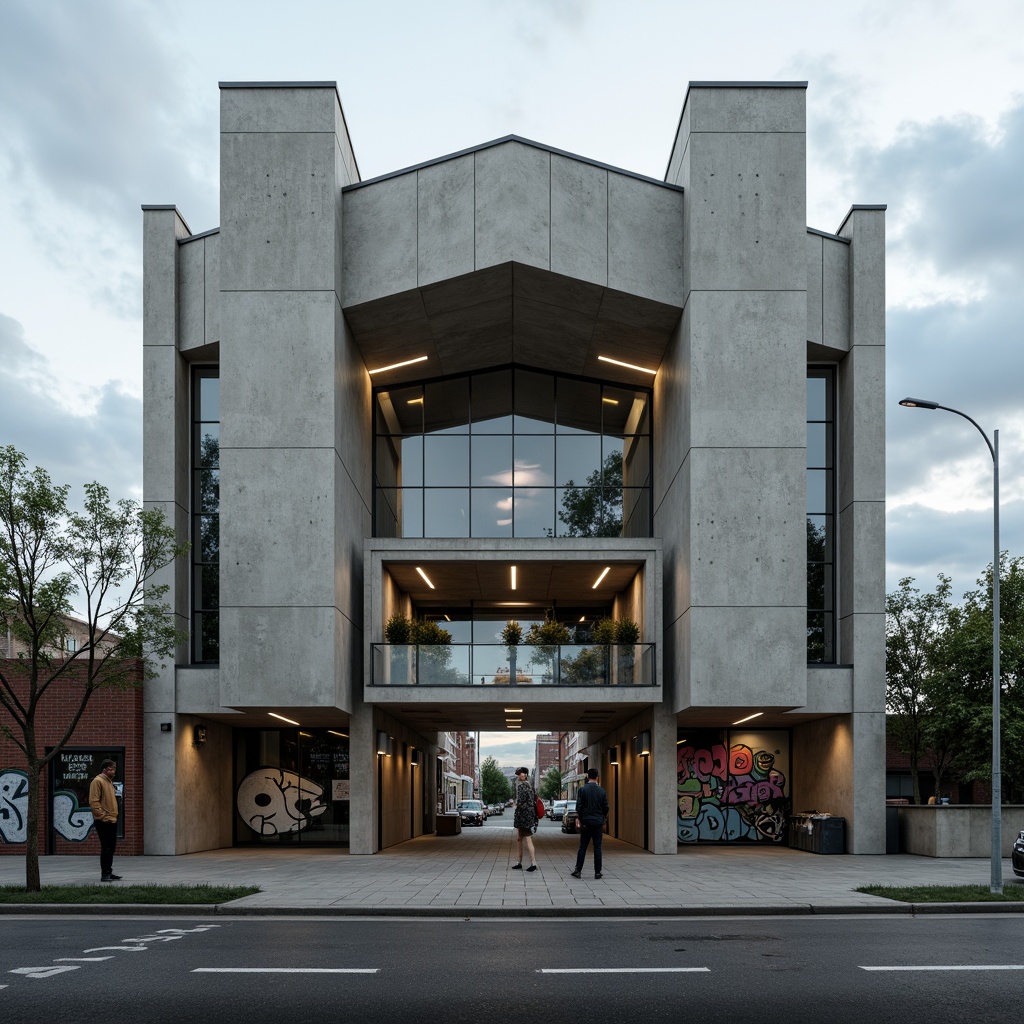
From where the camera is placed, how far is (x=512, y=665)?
2506 centimetres

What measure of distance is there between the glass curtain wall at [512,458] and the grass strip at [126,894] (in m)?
13.4

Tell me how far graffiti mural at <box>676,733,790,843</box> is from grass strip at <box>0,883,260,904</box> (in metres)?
15.7

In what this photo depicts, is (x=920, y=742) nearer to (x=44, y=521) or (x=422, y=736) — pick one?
(x=422, y=736)

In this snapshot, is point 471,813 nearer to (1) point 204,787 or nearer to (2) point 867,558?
(1) point 204,787

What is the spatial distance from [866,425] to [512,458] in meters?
8.64

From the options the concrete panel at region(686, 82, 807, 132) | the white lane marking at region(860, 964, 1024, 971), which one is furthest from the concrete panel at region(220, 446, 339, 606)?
the white lane marking at region(860, 964, 1024, 971)

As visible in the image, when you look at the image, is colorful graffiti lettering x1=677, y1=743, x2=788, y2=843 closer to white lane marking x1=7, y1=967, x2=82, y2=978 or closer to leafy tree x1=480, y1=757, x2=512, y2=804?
white lane marking x1=7, y1=967, x2=82, y2=978

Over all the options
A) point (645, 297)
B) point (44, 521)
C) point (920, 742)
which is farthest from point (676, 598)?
point (44, 521)

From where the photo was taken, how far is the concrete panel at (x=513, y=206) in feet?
77.7

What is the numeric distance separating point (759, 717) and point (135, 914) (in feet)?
53.0

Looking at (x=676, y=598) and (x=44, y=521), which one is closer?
(x=44, y=521)

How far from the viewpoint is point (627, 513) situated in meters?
28.3

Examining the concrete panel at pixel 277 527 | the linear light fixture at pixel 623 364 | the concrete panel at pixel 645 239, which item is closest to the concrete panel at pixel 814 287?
the concrete panel at pixel 645 239

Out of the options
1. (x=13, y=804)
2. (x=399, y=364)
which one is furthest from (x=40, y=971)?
(x=399, y=364)
